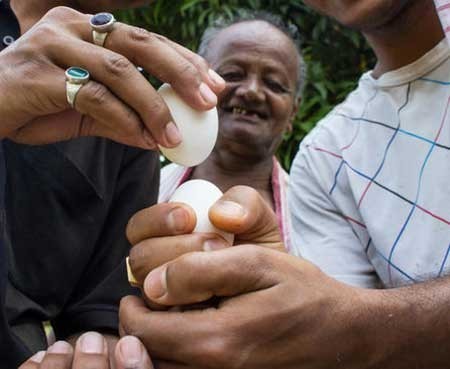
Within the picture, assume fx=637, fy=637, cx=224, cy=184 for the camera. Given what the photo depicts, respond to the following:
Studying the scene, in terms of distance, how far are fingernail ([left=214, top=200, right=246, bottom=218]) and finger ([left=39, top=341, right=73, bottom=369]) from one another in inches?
9.5

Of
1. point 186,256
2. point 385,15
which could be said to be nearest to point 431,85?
point 385,15

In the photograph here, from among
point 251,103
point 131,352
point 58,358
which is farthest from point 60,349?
point 251,103

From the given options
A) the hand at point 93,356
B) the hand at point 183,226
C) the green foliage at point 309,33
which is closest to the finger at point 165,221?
the hand at point 183,226

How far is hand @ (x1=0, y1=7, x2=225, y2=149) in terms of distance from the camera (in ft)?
2.25

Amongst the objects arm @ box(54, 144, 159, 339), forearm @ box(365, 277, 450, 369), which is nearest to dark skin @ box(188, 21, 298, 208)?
arm @ box(54, 144, 159, 339)

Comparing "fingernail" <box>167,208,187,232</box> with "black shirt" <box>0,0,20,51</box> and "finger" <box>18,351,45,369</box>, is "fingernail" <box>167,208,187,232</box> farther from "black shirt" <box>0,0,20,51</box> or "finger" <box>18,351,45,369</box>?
"black shirt" <box>0,0,20,51</box>

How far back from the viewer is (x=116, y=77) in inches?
26.8

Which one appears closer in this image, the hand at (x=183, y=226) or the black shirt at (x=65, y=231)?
the hand at (x=183, y=226)

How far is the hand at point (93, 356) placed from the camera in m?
0.65

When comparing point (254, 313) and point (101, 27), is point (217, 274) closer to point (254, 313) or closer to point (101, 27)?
point (254, 313)

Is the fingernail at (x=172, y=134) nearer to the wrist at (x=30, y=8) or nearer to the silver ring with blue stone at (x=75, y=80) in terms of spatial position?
the silver ring with blue stone at (x=75, y=80)

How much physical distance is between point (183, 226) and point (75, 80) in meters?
0.20

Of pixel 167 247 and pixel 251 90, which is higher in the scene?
pixel 167 247

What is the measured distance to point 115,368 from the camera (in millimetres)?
692
